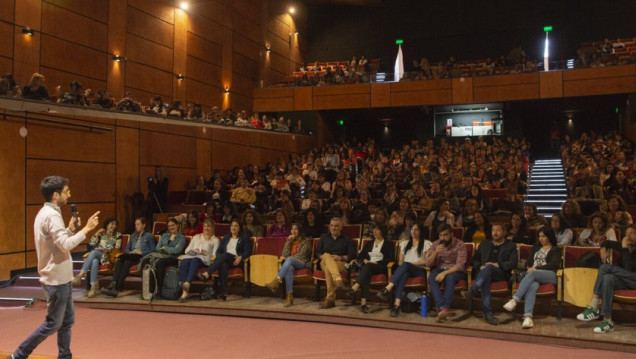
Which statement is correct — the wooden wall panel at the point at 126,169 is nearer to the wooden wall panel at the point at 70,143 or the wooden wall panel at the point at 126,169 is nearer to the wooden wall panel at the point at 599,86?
the wooden wall panel at the point at 70,143

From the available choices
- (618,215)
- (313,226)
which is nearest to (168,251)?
(313,226)

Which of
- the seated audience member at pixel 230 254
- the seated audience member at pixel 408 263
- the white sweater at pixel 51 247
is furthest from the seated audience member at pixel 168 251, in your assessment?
the white sweater at pixel 51 247

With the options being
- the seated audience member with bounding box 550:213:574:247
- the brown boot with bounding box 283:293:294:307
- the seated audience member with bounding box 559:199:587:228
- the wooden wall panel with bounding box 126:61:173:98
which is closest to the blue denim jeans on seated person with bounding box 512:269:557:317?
the seated audience member with bounding box 550:213:574:247

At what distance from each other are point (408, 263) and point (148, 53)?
26.3ft

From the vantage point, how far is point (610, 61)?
527 inches

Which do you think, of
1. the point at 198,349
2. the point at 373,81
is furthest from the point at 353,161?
the point at 198,349

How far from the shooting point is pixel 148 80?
10820 millimetres

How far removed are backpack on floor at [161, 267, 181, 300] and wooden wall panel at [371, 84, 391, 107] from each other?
10.3 metres

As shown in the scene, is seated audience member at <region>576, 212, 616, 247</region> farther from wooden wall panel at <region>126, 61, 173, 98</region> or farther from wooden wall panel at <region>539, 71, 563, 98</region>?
wooden wall panel at <region>539, 71, 563, 98</region>

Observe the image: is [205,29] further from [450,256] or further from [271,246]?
[450,256]

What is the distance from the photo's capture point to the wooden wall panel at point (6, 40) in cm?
766

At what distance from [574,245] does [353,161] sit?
25.6ft

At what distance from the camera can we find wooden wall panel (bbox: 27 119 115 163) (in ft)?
25.4

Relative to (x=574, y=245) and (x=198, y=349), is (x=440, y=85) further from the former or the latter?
(x=198, y=349)
